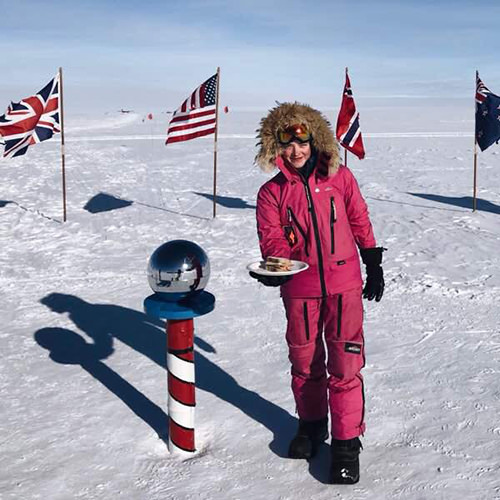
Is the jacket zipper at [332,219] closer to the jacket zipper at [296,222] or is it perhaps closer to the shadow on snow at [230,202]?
the jacket zipper at [296,222]

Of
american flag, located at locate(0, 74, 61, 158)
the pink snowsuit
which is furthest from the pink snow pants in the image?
american flag, located at locate(0, 74, 61, 158)

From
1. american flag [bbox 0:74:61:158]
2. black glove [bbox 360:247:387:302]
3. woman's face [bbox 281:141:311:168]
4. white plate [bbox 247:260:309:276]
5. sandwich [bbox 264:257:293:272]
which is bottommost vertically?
black glove [bbox 360:247:387:302]

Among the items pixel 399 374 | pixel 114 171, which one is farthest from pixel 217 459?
pixel 114 171

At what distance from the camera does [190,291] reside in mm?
3135

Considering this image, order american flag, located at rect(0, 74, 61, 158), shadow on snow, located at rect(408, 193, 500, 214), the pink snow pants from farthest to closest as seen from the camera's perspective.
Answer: shadow on snow, located at rect(408, 193, 500, 214) → american flag, located at rect(0, 74, 61, 158) → the pink snow pants

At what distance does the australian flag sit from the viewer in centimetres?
910

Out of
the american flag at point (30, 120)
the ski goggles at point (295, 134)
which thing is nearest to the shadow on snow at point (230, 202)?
the american flag at point (30, 120)

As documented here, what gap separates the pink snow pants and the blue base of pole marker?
43cm

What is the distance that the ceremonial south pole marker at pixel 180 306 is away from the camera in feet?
10.1

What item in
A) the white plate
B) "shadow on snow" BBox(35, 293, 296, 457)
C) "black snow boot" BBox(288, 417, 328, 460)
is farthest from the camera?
"shadow on snow" BBox(35, 293, 296, 457)

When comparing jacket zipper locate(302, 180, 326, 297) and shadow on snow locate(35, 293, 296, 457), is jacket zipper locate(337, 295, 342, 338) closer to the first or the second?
jacket zipper locate(302, 180, 326, 297)

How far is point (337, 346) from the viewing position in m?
3.17

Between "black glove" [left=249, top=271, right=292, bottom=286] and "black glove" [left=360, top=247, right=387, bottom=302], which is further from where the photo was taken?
"black glove" [left=360, top=247, right=387, bottom=302]

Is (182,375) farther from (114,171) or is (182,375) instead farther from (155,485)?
(114,171)
